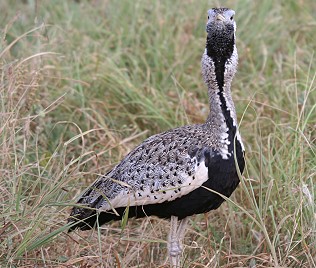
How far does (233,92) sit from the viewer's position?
600 centimetres

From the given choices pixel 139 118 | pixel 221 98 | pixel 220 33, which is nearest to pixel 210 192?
pixel 221 98

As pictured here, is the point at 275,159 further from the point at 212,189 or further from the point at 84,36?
the point at 84,36

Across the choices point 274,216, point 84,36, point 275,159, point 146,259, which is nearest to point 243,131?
point 275,159

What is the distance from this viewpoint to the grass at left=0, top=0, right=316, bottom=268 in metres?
4.23

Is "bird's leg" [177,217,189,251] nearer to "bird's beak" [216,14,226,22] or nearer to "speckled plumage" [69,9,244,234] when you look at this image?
"speckled plumage" [69,9,244,234]

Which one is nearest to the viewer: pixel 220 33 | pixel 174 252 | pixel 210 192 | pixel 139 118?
pixel 210 192

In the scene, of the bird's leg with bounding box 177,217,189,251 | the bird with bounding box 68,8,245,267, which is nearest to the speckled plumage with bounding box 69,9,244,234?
the bird with bounding box 68,8,245,267

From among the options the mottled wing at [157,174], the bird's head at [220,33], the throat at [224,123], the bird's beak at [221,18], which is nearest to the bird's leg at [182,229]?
the mottled wing at [157,174]

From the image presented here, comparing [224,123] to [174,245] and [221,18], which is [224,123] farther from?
[174,245]

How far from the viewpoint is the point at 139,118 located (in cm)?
588

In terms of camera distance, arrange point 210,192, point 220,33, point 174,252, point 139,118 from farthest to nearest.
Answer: point 139,118 → point 174,252 → point 220,33 → point 210,192

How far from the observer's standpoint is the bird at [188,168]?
165 inches

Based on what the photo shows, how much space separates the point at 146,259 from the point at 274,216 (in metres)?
0.75

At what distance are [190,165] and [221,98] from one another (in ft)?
1.37
